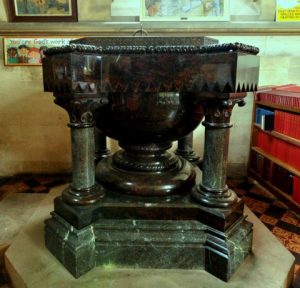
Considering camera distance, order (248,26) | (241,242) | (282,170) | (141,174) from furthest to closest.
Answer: (248,26), (282,170), (141,174), (241,242)

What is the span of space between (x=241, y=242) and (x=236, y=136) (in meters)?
1.75

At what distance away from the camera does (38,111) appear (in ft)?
9.18

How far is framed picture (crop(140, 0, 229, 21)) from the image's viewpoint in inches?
101

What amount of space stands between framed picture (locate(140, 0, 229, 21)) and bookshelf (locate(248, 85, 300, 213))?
0.82m

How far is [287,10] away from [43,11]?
7.22 feet

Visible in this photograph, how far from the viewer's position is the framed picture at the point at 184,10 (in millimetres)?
2559

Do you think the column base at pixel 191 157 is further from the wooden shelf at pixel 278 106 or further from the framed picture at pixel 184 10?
the framed picture at pixel 184 10

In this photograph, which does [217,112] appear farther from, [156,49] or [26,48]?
[26,48]

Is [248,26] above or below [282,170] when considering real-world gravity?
above

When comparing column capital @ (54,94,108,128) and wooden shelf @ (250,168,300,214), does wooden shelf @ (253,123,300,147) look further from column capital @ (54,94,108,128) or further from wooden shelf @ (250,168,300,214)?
column capital @ (54,94,108,128)

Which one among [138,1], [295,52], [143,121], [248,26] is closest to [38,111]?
[138,1]

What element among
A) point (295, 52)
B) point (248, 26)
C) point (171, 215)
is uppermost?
point (248, 26)

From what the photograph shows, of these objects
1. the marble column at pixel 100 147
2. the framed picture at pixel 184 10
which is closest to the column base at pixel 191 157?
the marble column at pixel 100 147

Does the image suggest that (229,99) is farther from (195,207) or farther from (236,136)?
(236,136)
